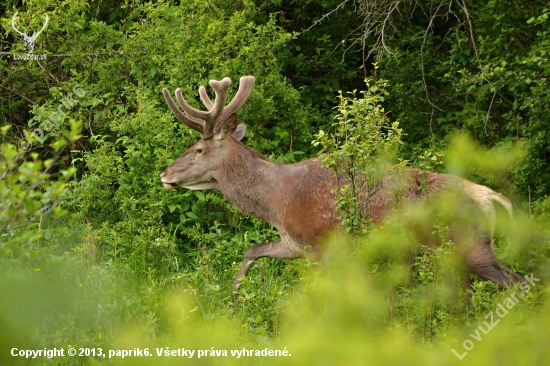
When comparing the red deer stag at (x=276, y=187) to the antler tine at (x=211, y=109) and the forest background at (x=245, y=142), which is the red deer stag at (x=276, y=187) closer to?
the antler tine at (x=211, y=109)

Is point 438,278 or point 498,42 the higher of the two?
point 498,42

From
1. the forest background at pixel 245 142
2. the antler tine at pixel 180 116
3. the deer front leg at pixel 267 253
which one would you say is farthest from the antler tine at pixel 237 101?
the deer front leg at pixel 267 253

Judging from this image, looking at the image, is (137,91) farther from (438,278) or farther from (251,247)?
A: (438,278)

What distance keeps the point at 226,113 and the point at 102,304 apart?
254 centimetres

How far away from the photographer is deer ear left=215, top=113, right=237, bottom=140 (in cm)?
761

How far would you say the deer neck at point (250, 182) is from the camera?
7340 mm

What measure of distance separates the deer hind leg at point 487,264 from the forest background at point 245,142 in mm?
146

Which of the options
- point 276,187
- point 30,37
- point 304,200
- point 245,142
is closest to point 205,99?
point 245,142

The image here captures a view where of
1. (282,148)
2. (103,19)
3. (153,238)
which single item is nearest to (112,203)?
(153,238)

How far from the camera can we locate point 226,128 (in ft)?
25.1

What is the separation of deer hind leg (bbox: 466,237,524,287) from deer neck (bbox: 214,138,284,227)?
1802 mm

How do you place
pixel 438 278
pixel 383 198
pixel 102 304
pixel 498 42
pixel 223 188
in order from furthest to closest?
pixel 498 42, pixel 223 188, pixel 383 198, pixel 102 304, pixel 438 278

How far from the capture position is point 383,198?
6.61 meters

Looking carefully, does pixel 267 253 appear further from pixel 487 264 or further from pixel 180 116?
pixel 487 264
